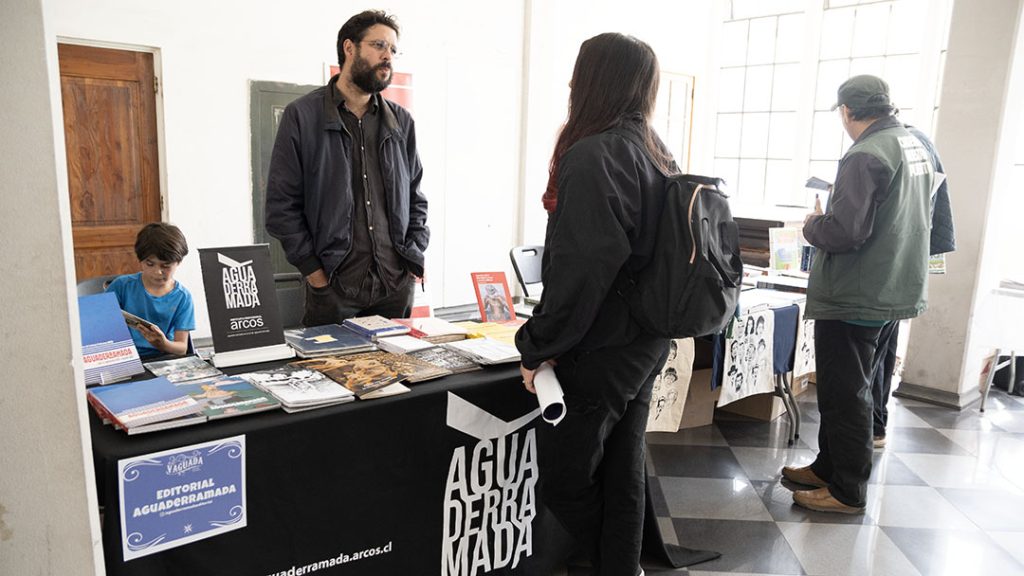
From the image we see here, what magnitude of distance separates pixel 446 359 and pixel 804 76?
21.8 ft

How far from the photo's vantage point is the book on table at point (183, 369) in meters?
1.75

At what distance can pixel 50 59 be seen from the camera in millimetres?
1068

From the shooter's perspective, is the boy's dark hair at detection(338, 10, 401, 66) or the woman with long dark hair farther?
the boy's dark hair at detection(338, 10, 401, 66)

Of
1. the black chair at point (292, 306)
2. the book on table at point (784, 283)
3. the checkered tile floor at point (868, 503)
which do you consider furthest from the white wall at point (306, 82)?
the checkered tile floor at point (868, 503)

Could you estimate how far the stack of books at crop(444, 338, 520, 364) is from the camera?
2041 mm

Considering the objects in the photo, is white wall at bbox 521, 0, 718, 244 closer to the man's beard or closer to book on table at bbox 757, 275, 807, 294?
book on table at bbox 757, 275, 807, 294

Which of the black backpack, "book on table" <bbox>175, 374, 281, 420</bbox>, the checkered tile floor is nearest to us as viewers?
"book on table" <bbox>175, 374, 281, 420</bbox>

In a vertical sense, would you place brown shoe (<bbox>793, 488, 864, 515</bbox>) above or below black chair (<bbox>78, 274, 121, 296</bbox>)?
below

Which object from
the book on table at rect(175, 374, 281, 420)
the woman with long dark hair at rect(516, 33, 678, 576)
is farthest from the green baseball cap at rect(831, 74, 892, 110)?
the book on table at rect(175, 374, 281, 420)

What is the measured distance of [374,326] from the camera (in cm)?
226

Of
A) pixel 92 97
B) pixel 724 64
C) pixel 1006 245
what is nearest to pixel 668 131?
pixel 724 64

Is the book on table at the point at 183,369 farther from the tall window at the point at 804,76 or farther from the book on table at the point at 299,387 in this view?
the tall window at the point at 804,76

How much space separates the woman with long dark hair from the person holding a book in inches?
31.7

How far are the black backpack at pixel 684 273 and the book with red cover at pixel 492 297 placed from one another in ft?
2.91
